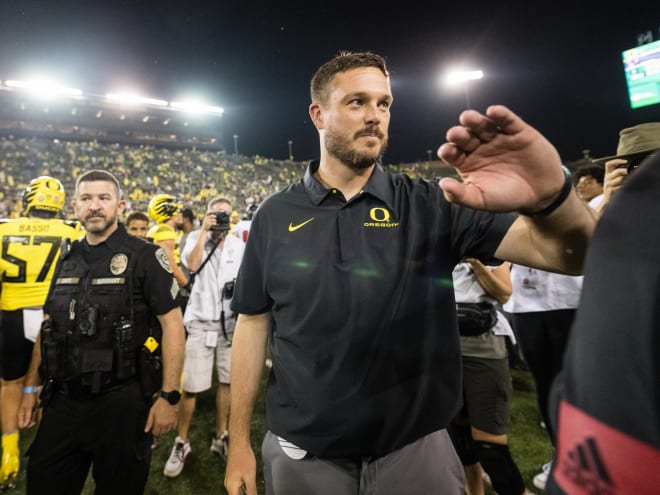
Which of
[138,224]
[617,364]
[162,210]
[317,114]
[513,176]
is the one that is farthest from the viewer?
[138,224]

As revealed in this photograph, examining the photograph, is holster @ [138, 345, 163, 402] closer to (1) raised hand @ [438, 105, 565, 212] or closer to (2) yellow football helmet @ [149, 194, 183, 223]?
(1) raised hand @ [438, 105, 565, 212]

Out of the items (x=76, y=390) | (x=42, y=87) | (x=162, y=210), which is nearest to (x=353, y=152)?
(x=76, y=390)

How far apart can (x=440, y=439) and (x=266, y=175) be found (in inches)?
1417

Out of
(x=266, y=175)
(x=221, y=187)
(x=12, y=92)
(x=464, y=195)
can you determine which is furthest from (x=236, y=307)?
(x=12, y=92)

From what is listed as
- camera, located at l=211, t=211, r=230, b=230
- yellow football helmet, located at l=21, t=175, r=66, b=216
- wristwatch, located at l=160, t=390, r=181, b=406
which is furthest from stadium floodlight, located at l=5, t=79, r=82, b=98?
wristwatch, located at l=160, t=390, r=181, b=406

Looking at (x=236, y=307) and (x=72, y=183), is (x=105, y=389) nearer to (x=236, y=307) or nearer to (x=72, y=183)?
(x=236, y=307)

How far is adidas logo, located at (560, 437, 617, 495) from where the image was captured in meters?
0.46

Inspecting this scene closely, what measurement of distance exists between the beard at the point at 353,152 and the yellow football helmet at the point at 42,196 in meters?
3.29

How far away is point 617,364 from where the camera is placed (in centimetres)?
46

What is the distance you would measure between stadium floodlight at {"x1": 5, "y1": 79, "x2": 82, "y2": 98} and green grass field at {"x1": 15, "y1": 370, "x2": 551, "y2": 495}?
37955mm

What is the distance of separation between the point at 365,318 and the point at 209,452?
343cm

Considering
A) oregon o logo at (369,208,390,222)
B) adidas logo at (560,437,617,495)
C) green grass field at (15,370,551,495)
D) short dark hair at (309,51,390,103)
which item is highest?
short dark hair at (309,51,390,103)

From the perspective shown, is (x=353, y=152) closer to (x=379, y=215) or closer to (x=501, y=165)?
(x=379, y=215)

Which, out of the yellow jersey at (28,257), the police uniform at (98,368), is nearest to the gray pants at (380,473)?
the police uniform at (98,368)
